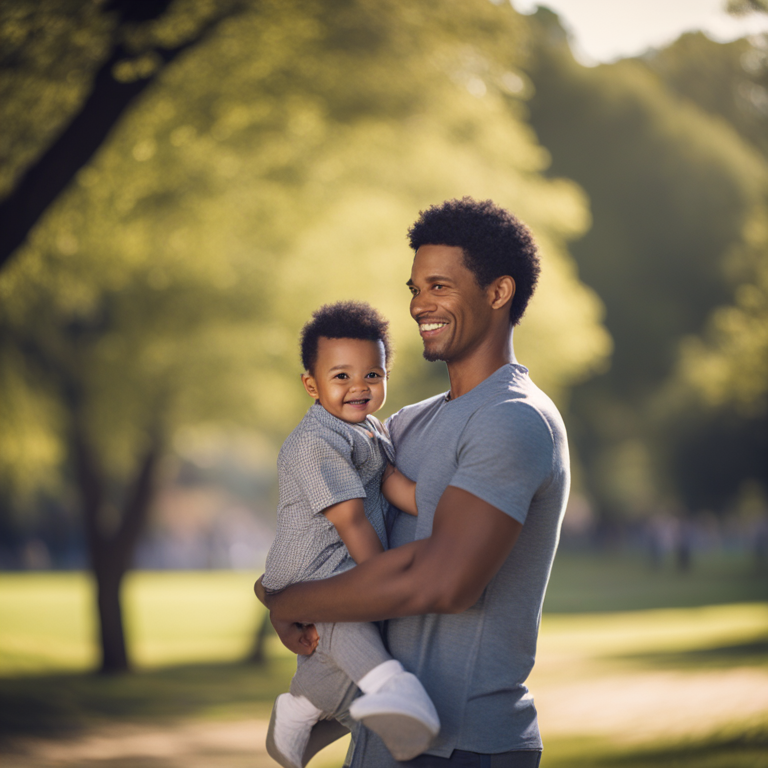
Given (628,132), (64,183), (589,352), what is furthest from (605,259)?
(64,183)

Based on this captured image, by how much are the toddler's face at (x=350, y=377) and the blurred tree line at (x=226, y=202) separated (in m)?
4.17

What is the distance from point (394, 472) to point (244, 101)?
25.8 ft

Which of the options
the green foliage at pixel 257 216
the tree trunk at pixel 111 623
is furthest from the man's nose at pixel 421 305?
the tree trunk at pixel 111 623

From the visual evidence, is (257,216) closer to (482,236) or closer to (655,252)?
(482,236)

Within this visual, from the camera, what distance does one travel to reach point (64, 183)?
627 centimetres

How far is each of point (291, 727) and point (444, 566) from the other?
0.91 meters

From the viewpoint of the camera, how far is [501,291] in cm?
264

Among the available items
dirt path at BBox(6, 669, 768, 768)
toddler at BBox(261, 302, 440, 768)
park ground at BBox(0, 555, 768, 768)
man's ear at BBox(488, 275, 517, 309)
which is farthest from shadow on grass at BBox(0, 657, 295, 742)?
man's ear at BBox(488, 275, 517, 309)

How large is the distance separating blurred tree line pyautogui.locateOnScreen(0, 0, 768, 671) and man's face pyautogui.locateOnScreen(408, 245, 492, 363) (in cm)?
451

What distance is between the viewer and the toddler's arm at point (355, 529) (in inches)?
97.0

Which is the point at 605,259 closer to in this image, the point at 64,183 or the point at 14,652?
the point at 14,652

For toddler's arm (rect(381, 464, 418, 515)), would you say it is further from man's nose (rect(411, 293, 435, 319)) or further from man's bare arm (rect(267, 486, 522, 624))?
man's nose (rect(411, 293, 435, 319))

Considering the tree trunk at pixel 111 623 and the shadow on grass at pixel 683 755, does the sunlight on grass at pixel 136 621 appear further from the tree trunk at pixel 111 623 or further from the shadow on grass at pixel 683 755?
the shadow on grass at pixel 683 755

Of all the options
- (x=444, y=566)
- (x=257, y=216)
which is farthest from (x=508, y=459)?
(x=257, y=216)
